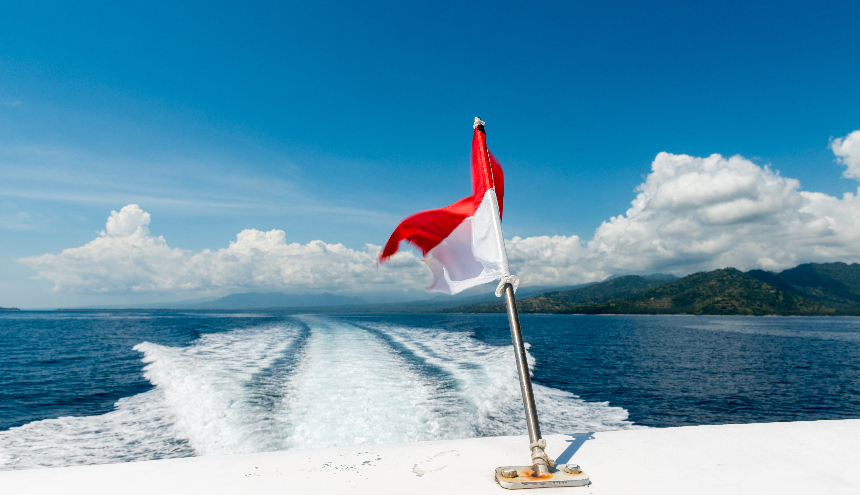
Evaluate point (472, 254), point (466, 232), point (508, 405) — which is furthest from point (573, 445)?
point (508, 405)

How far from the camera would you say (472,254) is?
527 cm

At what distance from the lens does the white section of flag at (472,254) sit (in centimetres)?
480

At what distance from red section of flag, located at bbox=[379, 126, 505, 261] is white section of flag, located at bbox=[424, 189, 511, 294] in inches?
4.8

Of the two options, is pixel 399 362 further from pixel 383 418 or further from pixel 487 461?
pixel 487 461

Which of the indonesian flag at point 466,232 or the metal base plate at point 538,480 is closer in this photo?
the metal base plate at point 538,480

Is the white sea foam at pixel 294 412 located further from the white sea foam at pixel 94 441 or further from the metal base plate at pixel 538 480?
the metal base plate at pixel 538 480

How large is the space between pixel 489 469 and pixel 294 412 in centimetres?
1046

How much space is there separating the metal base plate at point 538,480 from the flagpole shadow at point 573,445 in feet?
1.51

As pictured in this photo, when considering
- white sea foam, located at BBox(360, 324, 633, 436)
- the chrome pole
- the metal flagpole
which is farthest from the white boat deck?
white sea foam, located at BBox(360, 324, 633, 436)

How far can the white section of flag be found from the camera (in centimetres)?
480

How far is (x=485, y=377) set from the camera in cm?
1886

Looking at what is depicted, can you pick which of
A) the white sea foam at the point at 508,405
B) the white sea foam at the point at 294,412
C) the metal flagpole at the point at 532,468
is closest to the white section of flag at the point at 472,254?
the metal flagpole at the point at 532,468

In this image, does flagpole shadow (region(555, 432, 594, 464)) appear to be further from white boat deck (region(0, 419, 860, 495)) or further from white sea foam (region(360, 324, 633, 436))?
white sea foam (region(360, 324, 633, 436))

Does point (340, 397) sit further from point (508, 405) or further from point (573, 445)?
point (573, 445)
